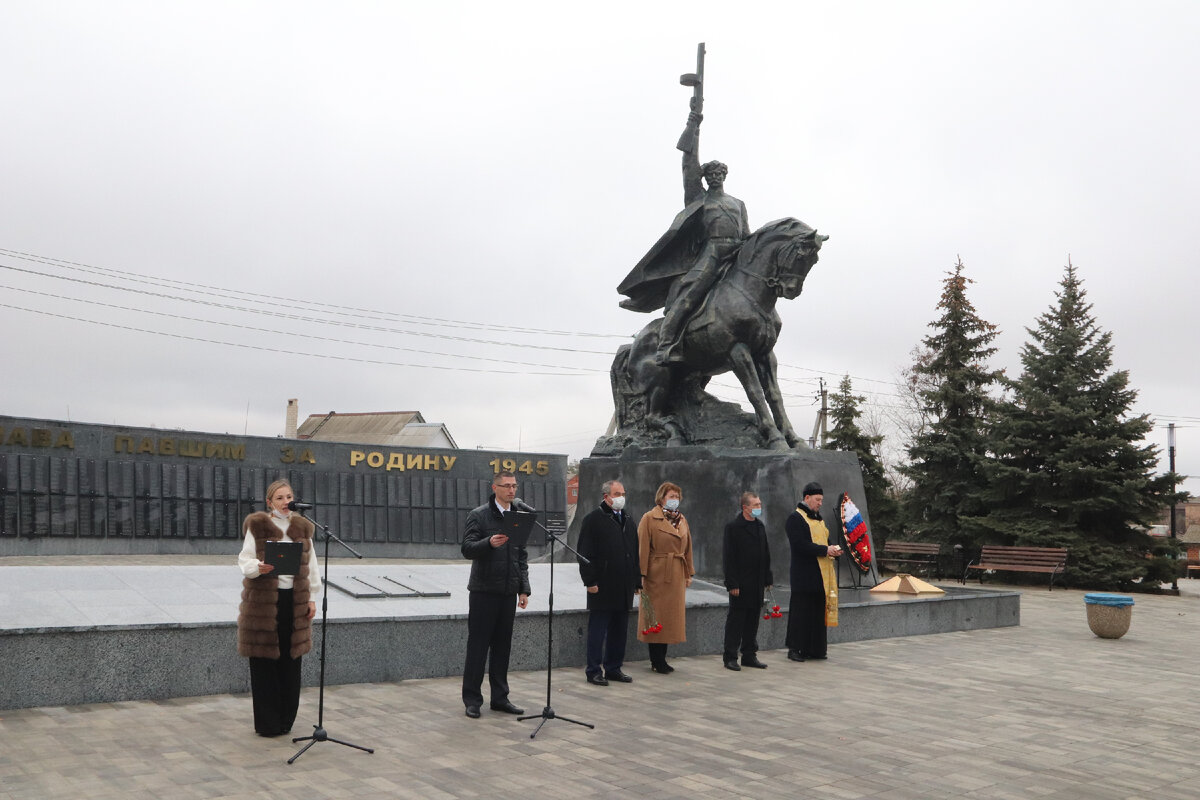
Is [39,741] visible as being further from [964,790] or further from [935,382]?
[935,382]

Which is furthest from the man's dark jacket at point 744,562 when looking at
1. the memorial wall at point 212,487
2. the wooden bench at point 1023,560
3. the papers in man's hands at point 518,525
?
the wooden bench at point 1023,560

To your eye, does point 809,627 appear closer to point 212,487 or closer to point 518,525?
point 518,525

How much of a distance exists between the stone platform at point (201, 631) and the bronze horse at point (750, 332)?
271 centimetres

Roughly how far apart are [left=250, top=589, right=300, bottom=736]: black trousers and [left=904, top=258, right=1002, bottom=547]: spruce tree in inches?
764

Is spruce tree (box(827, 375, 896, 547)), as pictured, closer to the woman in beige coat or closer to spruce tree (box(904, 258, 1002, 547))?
spruce tree (box(904, 258, 1002, 547))

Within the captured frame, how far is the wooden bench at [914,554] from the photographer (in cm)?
2291

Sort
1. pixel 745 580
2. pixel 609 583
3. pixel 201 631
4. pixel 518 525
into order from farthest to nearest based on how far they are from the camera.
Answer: pixel 745 580 < pixel 609 583 < pixel 201 631 < pixel 518 525

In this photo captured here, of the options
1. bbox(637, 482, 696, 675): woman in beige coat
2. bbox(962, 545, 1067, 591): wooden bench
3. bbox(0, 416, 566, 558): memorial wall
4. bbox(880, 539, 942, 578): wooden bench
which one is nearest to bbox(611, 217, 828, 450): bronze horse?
bbox(637, 482, 696, 675): woman in beige coat

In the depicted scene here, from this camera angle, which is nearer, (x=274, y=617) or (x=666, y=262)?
(x=274, y=617)

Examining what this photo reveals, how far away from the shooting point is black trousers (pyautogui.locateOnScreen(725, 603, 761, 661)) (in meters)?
8.81

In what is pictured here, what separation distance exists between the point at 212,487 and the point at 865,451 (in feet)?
52.0

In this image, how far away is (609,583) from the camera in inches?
316

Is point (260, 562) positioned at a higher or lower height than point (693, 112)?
lower

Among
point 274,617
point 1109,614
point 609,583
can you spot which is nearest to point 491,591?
point 274,617
